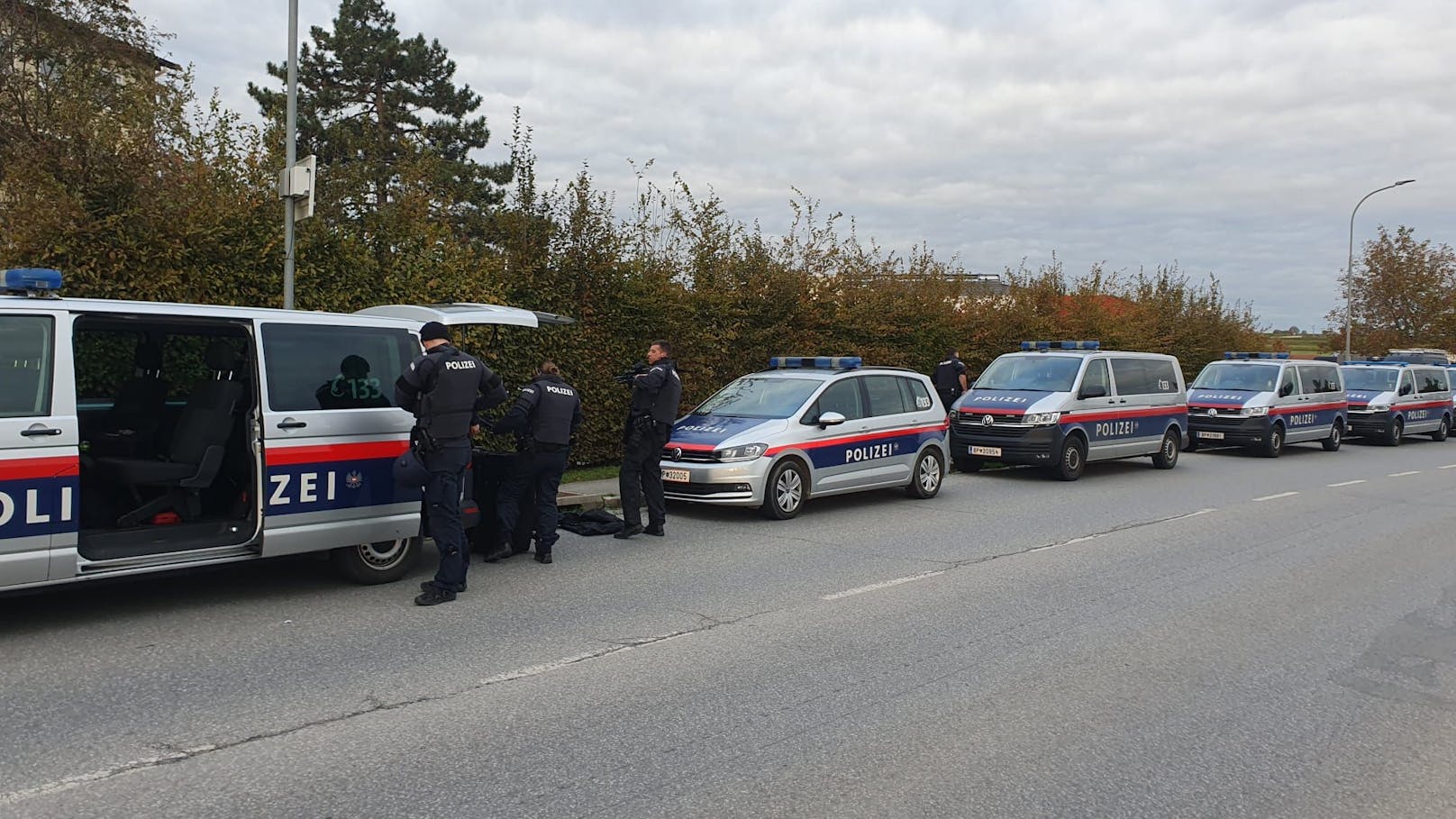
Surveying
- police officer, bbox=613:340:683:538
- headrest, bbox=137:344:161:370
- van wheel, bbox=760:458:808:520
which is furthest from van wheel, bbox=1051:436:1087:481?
headrest, bbox=137:344:161:370

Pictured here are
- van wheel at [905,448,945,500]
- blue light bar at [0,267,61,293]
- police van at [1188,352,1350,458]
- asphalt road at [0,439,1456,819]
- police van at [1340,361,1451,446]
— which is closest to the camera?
asphalt road at [0,439,1456,819]

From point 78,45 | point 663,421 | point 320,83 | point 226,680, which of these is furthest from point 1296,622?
point 320,83

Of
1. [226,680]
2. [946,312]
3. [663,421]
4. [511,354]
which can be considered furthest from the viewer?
[946,312]

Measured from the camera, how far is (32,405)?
18.5 feet

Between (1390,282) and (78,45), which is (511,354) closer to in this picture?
(78,45)

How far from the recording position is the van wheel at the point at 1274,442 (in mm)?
19875

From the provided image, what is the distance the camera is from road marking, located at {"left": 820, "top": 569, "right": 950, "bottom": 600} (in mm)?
7452

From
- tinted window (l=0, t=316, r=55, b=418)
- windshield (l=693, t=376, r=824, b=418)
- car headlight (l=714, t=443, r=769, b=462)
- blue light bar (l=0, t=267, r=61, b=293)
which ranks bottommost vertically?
car headlight (l=714, t=443, r=769, b=462)

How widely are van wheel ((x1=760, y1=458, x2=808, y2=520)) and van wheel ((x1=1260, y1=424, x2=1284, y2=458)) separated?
42.5ft

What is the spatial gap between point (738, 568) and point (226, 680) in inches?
164

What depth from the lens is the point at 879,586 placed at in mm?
7809

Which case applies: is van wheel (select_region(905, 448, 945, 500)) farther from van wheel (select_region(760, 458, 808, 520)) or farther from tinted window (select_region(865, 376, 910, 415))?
van wheel (select_region(760, 458, 808, 520))

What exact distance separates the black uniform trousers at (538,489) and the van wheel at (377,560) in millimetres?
1013

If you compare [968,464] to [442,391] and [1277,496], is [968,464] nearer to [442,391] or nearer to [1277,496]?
[1277,496]
